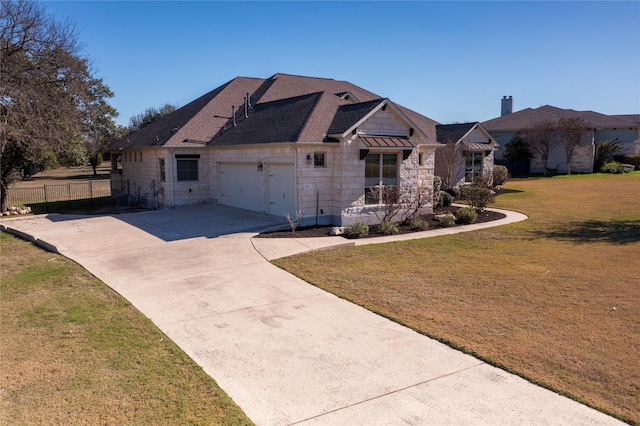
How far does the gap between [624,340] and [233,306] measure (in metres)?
6.20

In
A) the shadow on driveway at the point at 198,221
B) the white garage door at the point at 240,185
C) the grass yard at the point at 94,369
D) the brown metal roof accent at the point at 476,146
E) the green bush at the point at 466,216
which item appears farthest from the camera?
the brown metal roof accent at the point at 476,146

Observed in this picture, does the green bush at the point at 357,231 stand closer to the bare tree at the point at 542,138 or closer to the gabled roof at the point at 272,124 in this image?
the gabled roof at the point at 272,124

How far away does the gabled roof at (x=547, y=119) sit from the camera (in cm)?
4309

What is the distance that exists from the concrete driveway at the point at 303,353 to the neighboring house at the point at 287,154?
4685mm

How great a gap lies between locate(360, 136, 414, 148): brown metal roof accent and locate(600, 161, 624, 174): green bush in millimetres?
32885

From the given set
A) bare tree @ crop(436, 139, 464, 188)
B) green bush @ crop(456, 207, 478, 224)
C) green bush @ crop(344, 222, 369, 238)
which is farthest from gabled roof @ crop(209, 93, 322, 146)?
bare tree @ crop(436, 139, 464, 188)

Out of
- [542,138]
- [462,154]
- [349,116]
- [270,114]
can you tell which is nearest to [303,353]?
[349,116]

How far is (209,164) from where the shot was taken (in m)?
21.7

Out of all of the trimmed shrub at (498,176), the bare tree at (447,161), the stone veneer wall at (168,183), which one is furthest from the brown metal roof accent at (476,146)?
the stone veneer wall at (168,183)

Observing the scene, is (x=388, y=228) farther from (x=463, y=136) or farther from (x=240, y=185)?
(x=463, y=136)

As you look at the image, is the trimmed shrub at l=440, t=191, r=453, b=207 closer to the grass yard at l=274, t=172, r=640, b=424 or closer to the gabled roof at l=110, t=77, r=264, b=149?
the grass yard at l=274, t=172, r=640, b=424

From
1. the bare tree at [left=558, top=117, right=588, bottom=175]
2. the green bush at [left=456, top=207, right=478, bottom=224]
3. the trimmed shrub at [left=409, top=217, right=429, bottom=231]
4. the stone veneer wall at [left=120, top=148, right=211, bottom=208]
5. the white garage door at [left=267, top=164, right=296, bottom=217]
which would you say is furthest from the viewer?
the bare tree at [left=558, top=117, right=588, bottom=175]

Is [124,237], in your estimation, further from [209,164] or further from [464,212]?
[464,212]

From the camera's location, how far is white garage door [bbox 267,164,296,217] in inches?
634
